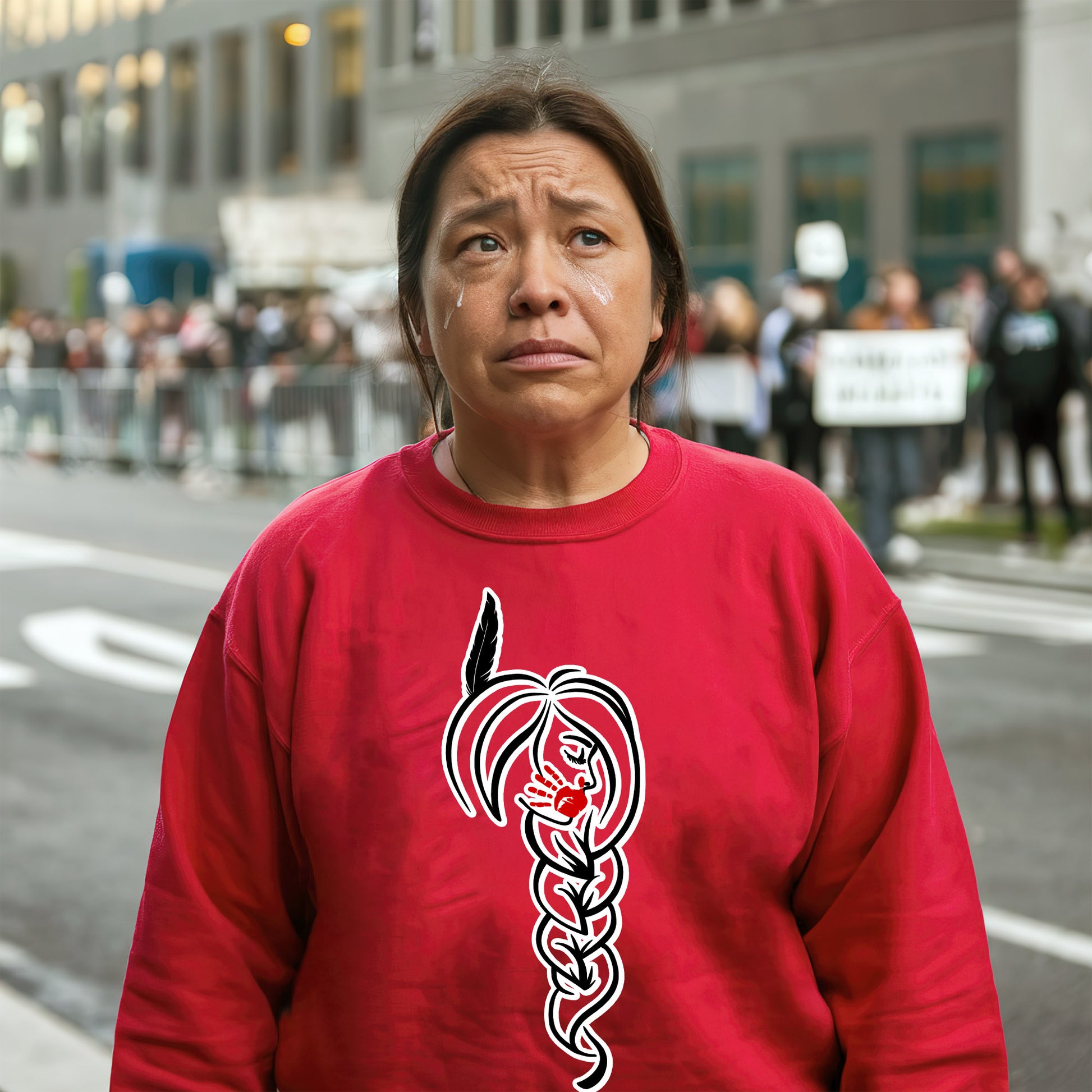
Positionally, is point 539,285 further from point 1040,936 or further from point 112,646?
point 112,646

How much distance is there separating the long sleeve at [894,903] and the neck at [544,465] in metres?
0.32

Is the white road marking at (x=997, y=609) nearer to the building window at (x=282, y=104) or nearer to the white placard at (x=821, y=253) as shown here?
the white placard at (x=821, y=253)

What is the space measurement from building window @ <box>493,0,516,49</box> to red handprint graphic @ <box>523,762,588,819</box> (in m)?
36.9

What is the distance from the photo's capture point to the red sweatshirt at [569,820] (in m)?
1.75

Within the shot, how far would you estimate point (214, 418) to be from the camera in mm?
19812

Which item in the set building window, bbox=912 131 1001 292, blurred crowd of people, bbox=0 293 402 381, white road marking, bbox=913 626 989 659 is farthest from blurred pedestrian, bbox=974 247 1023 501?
building window, bbox=912 131 1001 292

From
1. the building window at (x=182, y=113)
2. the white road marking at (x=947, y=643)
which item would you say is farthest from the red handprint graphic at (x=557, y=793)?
the building window at (x=182, y=113)

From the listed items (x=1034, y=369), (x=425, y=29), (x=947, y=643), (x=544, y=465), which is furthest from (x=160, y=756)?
(x=425, y=29)

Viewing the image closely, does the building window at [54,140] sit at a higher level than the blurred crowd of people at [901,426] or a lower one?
higher

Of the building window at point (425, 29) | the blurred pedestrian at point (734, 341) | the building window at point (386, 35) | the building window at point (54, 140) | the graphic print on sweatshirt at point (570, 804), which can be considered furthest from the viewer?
the building window at point (54, 140)

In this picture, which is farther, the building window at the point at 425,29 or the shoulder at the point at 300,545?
the building window at the point at 425,29

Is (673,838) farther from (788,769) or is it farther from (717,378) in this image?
(717,378)

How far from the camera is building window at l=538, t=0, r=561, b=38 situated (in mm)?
36375

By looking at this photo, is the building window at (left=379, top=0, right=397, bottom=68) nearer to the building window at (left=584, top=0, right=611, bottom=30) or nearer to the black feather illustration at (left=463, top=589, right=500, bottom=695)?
the building window at (left=584, top=0, right=611, bottom=30)
